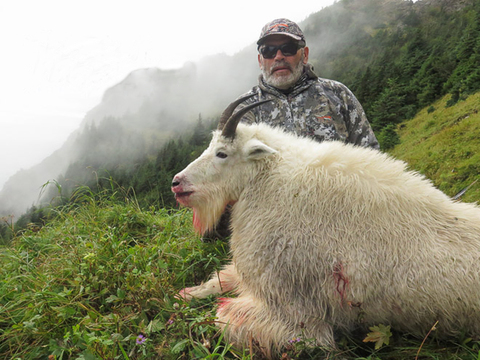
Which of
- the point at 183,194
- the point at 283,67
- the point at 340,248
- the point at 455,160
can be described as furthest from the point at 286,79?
the point at 455,160

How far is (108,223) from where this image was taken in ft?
16.6

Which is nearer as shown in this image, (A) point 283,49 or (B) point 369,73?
(A) point 283,49

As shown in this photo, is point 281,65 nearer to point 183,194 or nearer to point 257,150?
point 257,150

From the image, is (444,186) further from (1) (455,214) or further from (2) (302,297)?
(2) (302,297)

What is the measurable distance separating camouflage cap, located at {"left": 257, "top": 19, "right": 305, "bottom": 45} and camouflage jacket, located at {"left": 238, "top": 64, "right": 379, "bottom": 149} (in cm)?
56

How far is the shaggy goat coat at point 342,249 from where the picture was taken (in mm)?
2473

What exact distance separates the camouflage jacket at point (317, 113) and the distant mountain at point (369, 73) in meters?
20.7

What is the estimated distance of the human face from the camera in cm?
507

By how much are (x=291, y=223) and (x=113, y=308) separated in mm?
1878

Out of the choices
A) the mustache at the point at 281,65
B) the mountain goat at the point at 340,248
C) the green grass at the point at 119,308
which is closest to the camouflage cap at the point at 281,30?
the mustache at the point at 281,65

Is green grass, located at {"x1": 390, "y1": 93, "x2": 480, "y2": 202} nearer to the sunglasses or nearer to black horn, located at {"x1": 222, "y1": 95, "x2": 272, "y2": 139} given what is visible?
the sunglasses

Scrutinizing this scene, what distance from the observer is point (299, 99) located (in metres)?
5.14

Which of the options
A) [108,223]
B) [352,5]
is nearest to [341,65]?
[352,5]

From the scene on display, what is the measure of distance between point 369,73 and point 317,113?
6567 centimetres
